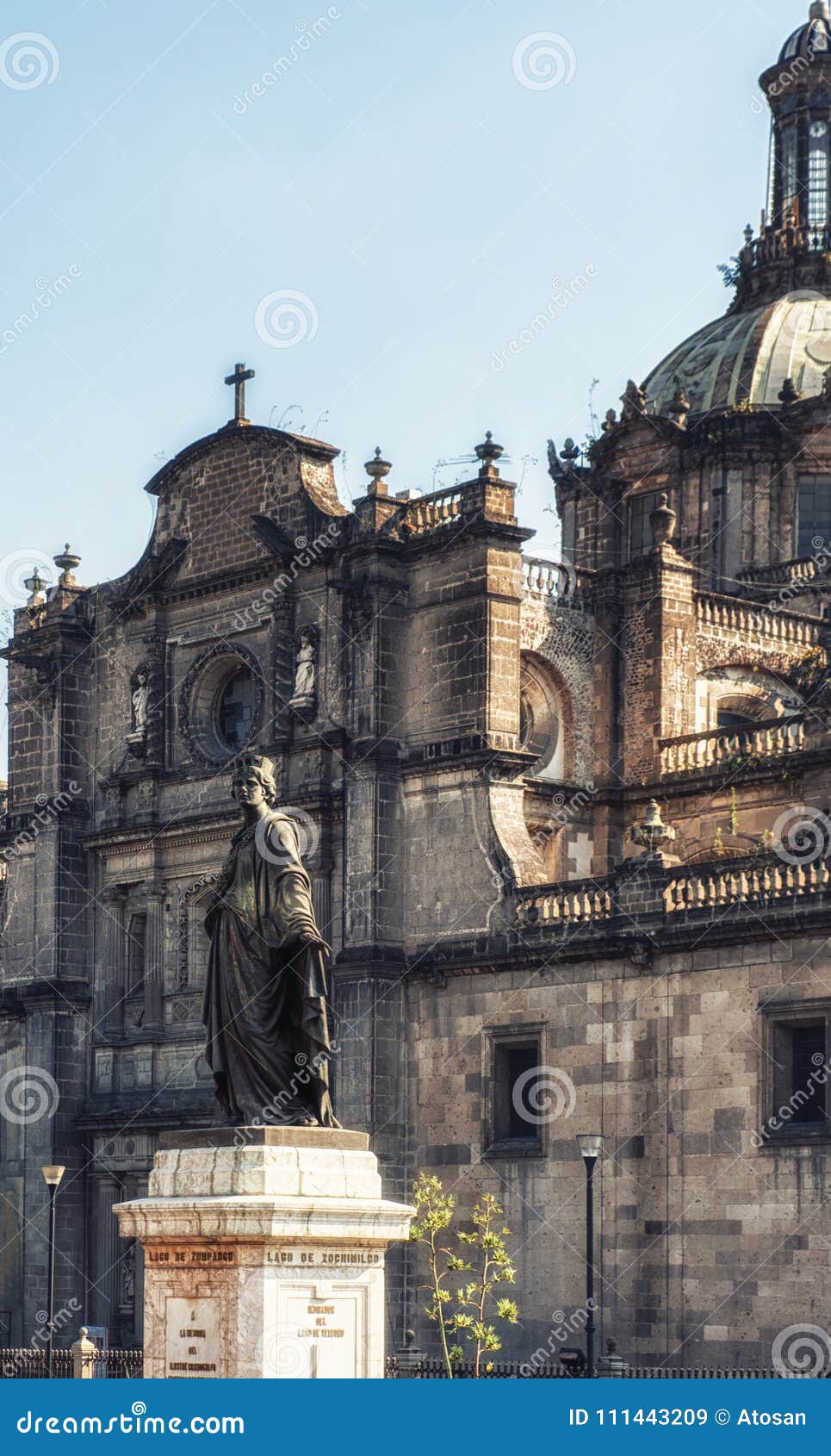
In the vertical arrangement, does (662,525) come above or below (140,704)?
above

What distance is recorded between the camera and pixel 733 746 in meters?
43.9

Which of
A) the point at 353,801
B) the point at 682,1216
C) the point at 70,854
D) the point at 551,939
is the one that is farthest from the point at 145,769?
the point at 682,1216

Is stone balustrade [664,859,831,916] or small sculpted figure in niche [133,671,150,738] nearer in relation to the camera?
stone balustrade [664,859,831,916]

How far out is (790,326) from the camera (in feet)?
187

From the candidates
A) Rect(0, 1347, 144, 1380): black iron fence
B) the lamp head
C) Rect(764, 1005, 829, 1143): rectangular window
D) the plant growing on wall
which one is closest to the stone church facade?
Rect(764, 1005, 829, 1143): rectangular window

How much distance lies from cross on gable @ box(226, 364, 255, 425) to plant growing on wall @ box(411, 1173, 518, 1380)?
1438cm

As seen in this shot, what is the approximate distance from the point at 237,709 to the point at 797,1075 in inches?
595

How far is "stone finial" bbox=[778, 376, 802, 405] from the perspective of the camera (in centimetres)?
5484

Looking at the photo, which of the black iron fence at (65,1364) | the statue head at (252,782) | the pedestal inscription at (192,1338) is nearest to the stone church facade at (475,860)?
A: the black iron fence at (65,1364)

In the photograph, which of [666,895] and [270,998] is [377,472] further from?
[270,998]

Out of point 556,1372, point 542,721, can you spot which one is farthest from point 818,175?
point 556,1372

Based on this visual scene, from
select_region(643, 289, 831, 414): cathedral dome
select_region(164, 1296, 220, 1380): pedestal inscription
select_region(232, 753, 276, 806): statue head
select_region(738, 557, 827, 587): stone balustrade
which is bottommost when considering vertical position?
select_region(164, 1296, 220, 1380): pedestal inscription

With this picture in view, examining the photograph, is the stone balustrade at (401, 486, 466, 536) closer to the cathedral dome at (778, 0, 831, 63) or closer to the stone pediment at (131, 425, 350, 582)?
the stone pediment at (131, 425, 350, 582)

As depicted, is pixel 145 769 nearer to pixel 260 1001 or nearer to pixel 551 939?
pixel 551 939
